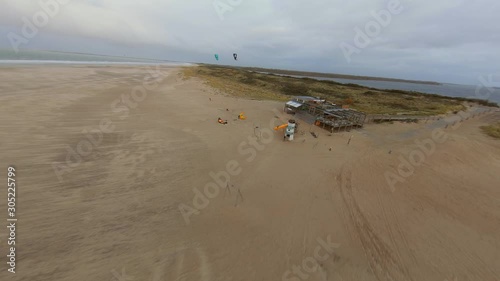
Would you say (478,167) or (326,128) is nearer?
(478,167)

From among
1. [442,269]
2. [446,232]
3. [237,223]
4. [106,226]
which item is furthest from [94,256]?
[446,232]

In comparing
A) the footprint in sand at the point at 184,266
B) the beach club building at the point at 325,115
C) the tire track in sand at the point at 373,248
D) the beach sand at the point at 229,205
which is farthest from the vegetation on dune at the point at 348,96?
the footprint in sand at the point at 184,266

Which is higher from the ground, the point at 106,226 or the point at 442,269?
the point at 106,226

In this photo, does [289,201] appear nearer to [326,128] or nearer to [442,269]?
[442,269]

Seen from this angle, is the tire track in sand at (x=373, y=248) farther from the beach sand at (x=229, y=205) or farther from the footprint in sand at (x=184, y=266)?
the footprint in sand at (x=184, y=266)

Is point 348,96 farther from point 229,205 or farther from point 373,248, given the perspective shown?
point 229,205

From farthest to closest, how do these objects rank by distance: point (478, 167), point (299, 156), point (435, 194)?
1. point (478, 167)
2. point (299, 156)
3. point (435, 194)
